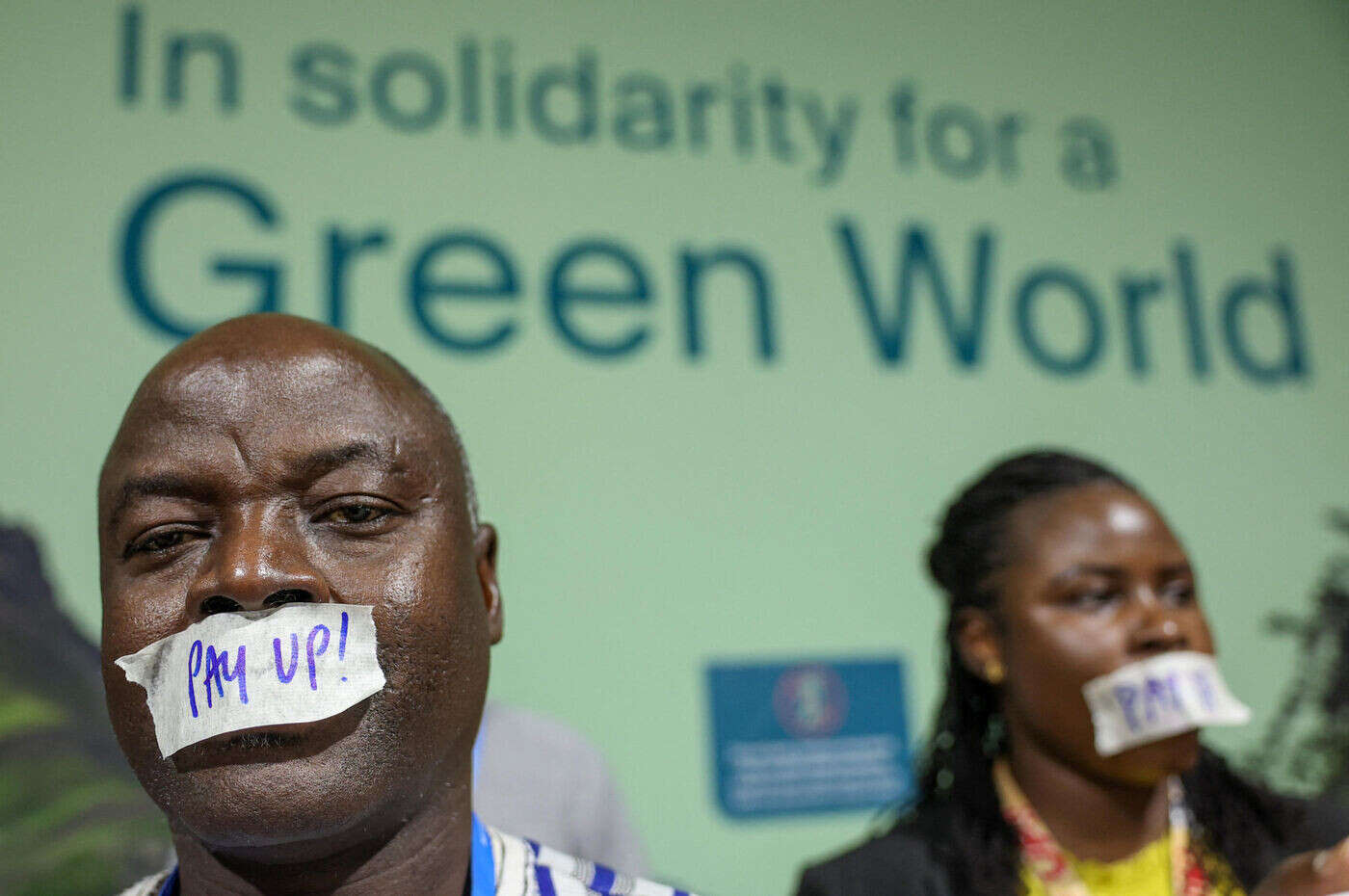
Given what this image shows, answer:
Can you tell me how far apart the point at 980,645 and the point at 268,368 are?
3.72 feet

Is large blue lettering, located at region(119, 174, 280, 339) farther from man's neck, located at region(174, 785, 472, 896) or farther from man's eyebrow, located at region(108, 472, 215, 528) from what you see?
man's neck, located at region(174, 785, 472, 896)

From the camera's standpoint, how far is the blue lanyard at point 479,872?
40.2 inches

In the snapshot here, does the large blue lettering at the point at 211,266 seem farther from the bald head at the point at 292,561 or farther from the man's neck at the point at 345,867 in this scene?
the man's neck at the point at 345,867

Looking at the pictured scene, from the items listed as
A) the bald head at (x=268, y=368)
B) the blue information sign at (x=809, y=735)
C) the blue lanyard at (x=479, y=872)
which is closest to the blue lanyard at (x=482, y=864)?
the blue lanyard at (x=479, y=872)

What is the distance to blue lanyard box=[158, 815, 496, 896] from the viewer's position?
1.02 metres

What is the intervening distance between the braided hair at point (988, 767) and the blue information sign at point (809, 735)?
1.29 feet

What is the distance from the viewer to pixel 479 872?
40.5 inches

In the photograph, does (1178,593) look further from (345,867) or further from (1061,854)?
(345,867)

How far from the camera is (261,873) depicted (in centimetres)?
A: 95

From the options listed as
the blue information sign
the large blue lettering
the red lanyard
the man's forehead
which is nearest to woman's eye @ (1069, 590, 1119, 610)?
the red lanyard

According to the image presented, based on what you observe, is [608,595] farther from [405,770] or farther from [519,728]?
[405,770]

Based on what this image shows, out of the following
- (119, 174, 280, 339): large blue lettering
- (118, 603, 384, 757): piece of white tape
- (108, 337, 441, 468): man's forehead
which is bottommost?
(118, 603, 384, 757): piece of white tape

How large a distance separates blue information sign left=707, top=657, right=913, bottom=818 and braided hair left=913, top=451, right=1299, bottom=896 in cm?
39

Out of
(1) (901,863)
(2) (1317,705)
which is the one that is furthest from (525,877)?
(2) (1317,705)
